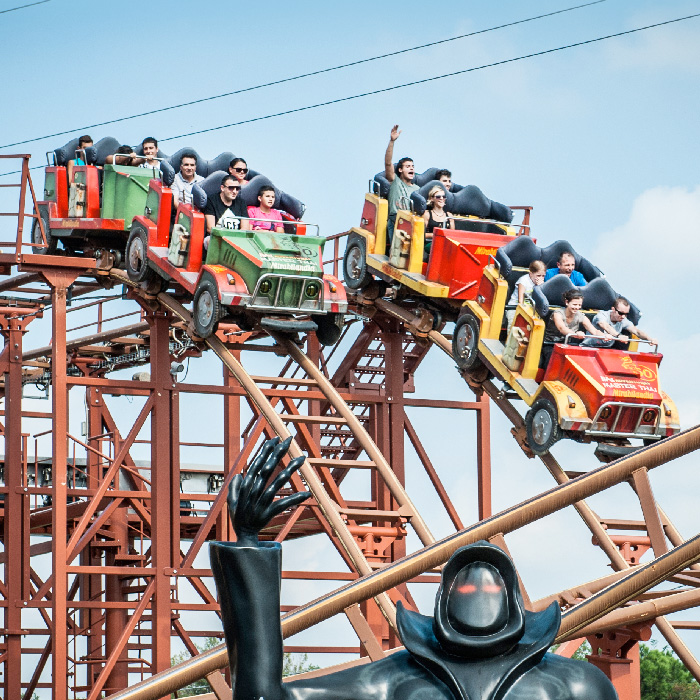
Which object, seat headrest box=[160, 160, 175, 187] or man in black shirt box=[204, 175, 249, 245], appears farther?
seat headrest box=[160, 160, 175, 187]

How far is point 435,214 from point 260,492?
1131 cm

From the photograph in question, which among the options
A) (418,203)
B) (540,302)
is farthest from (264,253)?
(540,302)

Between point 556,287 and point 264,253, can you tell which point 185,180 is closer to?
point 264,253

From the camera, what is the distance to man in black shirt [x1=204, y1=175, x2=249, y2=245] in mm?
13102

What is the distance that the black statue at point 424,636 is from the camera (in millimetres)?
3211

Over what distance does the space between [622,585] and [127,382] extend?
9.82m

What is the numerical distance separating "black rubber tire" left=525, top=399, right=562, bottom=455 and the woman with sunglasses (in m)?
2.29

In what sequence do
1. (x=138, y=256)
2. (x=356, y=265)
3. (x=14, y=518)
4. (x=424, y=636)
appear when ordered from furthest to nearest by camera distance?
(x=14, y=518) < (x=356, y=265) < (x=138, y=256) < (x=424, y=636)

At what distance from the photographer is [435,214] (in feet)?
47.1

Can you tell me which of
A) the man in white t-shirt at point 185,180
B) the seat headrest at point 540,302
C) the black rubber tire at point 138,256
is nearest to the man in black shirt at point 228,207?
the man in white t-shirt at point 185,180

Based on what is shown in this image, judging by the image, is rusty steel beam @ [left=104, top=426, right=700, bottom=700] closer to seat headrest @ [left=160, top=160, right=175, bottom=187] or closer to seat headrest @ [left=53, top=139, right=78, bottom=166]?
seat headrest @ [left=160, top=160, right=175, bottom=187]

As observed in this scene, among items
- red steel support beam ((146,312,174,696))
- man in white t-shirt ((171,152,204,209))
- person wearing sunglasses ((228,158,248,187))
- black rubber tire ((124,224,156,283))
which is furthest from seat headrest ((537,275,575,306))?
red steel support beam ((146,312,174,696))

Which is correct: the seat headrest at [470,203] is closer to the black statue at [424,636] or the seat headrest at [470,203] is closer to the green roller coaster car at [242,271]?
the green roller coaster car at [242,271]

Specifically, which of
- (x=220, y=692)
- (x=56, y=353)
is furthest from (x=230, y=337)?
(x=220, y=692)
